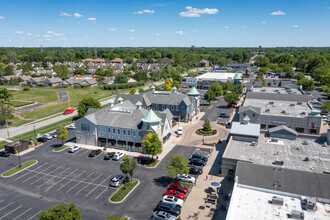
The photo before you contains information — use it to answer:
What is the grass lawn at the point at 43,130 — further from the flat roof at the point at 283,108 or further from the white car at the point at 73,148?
the flat roof at the point at 283,108

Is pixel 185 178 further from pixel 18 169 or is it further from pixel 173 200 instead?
pixel 18 169

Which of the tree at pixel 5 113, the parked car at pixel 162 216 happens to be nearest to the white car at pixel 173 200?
the parked car at pixel 162 216

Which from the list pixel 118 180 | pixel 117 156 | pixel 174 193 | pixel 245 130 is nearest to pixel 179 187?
pixel 174 193

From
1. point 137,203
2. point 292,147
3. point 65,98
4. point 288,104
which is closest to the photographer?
point 137,203

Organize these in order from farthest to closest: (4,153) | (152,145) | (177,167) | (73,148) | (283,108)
A: (283,108) → (73,148) → (4,153) → (152,145) → (177,167)

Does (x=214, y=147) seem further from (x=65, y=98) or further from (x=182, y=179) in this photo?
(x=65, y=98)

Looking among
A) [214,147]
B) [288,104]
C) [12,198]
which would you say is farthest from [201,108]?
[12,198]
